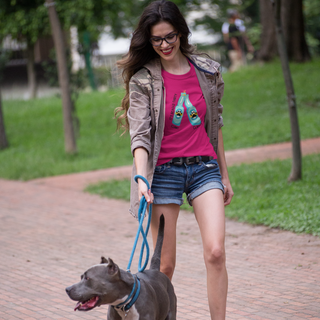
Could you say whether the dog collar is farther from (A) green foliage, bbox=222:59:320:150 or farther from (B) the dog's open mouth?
(A) green foliage, bbox=222:59:320:150

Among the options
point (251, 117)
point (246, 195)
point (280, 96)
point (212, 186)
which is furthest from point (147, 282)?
point (280, 96)

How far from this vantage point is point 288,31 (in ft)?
58.5

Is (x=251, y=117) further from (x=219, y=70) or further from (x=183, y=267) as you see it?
(x=219, y=70)

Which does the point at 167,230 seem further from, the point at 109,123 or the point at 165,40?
the point at 109,123

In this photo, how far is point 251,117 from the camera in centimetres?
1498

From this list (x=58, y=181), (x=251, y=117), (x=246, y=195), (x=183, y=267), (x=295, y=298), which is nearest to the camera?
(x=295, y=298)

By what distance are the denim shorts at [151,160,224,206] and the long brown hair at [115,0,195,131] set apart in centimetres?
53

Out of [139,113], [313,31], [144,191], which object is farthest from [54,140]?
[313,31]

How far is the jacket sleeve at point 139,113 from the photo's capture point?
329 cm

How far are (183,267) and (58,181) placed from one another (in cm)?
620

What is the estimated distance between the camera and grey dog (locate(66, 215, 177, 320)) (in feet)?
8.57

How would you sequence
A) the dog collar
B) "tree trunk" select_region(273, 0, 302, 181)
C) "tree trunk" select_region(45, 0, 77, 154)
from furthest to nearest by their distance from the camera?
1. "tree trunk" select_region(45, 0, 77, 154)
2. "tree trunk" select_region(273, 0, 302, 181)
3. the dog collar

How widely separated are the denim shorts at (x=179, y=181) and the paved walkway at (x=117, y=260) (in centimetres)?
124

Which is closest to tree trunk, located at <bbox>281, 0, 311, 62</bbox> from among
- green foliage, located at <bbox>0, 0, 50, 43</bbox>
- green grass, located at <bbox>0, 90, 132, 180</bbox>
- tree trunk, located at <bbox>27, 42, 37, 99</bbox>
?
green grass, located at <bbox>0, 90, 132, 180</bbox>
